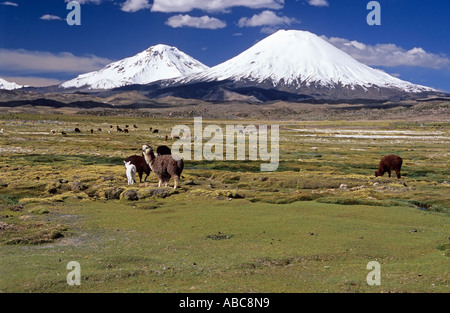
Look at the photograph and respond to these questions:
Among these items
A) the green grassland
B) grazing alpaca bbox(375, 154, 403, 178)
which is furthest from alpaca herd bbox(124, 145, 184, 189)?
grazing alpaca bbox(375, 154, 403, 178)

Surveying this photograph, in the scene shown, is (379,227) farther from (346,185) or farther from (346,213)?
(346,185)

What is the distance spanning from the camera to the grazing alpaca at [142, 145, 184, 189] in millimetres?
31516

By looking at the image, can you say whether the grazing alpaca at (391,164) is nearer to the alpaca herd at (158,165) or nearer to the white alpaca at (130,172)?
the alpaca herd at (158,165)

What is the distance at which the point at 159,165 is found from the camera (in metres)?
32.4

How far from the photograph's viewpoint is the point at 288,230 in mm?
19984

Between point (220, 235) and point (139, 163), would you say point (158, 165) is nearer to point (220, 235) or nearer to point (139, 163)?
point (139, 163)

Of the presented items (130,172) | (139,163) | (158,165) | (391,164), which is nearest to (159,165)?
(158,165)

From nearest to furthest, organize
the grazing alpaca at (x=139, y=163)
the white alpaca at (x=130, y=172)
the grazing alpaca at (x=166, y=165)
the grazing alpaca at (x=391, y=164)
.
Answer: the grazing alpaca at (x=166, y=165)
the white alpaca at (x=130, y=172)
the grazing alpaca at (x=139, y=163)
the grazing alpaca at (x=391, y=164)

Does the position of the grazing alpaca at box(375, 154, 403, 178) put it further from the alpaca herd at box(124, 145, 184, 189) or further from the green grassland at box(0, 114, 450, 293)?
the alpaca herd at box(124, 145, 184, 189)

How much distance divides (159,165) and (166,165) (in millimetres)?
687

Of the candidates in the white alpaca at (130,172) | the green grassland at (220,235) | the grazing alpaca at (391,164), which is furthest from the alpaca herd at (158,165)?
the grazing alpaca at (391,164)

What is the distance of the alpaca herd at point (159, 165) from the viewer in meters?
31.6
